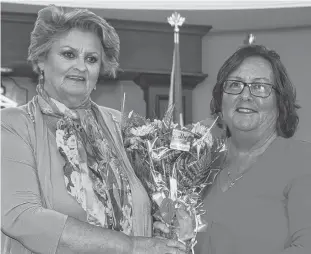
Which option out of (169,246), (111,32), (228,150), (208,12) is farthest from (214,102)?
(208,12)

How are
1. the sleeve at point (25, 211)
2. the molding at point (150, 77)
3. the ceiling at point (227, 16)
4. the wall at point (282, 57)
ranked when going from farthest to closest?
the wall at point (282, 57) < the molding at point (150, 77) < the ceiling at point (227, 16) < the sleeve at point (25, 211)

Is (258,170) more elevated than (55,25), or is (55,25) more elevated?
(55,25)

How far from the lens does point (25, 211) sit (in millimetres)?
1422

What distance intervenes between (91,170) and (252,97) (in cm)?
57

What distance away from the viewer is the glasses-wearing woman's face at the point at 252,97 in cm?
168

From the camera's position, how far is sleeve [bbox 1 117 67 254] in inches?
56.0

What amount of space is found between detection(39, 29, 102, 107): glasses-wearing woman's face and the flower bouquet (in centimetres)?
22

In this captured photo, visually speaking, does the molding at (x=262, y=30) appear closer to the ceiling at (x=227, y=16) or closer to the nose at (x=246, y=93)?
the ceiling at (x=227, y=16)

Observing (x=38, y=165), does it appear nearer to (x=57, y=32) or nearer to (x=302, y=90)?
(x=57, y=32)

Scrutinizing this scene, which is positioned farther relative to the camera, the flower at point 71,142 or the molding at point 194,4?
the flower at point 71,142

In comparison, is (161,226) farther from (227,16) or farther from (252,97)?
(227,16)

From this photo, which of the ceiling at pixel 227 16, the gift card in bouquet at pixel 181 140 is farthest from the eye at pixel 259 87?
the ceiling at pixel 227 16

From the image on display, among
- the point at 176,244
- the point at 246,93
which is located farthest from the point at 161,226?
the point at 246,93

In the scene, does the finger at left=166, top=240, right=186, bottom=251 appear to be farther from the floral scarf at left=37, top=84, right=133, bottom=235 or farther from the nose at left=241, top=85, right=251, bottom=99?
the nose at left=241, top=85, right=251, bottom=99
